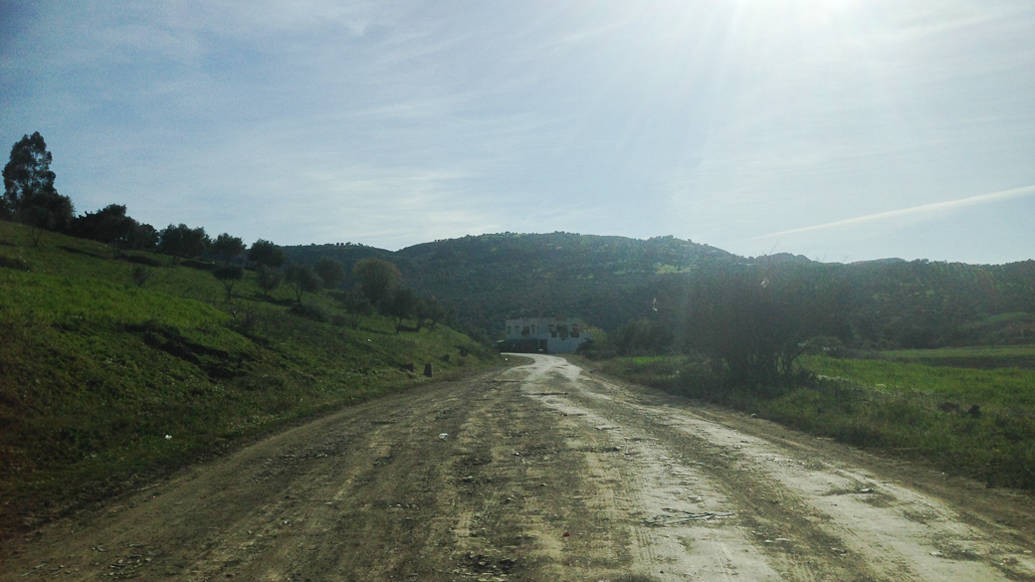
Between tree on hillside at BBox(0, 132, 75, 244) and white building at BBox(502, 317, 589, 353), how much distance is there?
216 ft

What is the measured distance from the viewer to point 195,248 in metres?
63.6

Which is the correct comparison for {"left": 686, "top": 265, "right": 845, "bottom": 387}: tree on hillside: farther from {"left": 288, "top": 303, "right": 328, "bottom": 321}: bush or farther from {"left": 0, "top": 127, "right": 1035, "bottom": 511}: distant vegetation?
{"left": 288, "top": 303, "right": 328, "bottom": 321}: bush

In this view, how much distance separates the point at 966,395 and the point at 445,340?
49041mm

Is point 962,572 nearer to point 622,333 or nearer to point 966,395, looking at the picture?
point 966,395

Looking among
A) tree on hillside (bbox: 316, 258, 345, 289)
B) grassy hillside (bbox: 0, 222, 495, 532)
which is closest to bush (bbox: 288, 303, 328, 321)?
grassy hillside (bbox: 0, 222, 495, 532)

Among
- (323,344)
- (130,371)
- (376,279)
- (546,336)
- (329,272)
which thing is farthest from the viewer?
(546,336)

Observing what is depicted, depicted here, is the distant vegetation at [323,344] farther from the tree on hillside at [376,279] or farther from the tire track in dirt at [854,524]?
the tire track in dirt at [854,524]

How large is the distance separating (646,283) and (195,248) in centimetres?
8822

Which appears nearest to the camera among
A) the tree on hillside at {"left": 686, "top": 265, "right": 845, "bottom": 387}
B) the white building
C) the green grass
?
the green grass

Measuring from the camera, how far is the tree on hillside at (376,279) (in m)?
67.4

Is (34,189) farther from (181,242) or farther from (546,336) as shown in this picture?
(546,336)

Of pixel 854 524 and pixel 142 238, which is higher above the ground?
pixel 142 238

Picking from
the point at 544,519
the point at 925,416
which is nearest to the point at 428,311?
the point at 925,416

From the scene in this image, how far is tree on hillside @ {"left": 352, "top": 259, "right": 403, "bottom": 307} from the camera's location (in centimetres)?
6738
